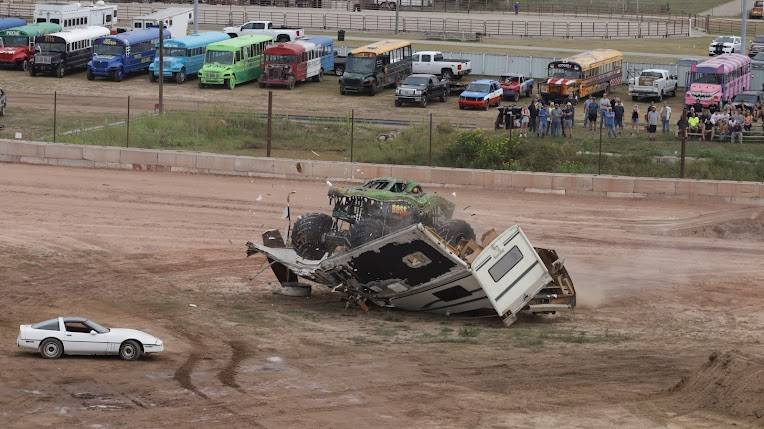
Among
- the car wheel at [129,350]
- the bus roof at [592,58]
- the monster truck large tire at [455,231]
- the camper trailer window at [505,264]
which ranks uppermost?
the bus roof at [592,58]

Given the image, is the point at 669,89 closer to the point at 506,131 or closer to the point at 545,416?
the point at 506,131

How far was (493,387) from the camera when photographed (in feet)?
73.2

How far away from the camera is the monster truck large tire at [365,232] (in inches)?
1034

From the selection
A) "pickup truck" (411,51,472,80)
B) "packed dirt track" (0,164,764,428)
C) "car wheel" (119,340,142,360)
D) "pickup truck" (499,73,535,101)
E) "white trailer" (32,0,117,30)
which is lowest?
"packed dirt track" (0,164,764,428)

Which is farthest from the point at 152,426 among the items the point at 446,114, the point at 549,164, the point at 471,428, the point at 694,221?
the point at 446,114

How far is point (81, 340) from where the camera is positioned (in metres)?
22.9

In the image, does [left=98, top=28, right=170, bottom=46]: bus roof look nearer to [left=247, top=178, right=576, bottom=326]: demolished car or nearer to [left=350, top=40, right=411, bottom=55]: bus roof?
[left=350, top=40, right=411, bottom=55]: bus roof

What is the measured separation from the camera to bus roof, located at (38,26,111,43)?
206 ft

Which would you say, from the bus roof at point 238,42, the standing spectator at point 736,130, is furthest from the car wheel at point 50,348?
the bus roof at point 238,42

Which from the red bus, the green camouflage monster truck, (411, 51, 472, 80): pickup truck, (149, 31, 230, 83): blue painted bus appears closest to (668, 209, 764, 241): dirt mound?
the green camouflage monster truck

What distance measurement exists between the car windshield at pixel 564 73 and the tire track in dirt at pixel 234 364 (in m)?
34.5

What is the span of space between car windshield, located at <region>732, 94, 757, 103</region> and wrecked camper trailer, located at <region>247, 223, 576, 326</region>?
28003mm

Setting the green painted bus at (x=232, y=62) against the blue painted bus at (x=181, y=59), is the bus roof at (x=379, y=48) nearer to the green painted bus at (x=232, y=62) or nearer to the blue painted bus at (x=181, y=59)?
the green painted bus at (x=232, y=62)

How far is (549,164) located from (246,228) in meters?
10.6
